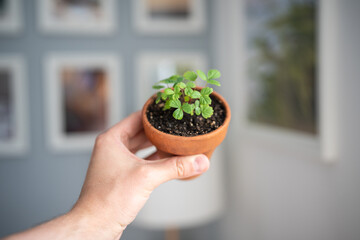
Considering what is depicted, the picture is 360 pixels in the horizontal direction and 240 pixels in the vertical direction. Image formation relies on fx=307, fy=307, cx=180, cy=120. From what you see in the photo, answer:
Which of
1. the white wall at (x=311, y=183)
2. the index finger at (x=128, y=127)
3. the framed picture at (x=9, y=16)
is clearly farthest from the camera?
the framed picture at (x=9, y=16)

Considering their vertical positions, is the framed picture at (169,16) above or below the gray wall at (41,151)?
above

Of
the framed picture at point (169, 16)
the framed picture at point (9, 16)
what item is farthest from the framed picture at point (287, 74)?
the framed picture at point (9, 16)

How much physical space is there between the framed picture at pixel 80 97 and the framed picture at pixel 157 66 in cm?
14

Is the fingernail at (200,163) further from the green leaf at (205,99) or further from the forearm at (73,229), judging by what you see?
the forearm at (73,229)

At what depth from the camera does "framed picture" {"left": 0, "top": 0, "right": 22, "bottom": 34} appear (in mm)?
1892

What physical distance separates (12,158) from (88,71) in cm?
74

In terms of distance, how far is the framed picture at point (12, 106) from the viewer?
193 cm

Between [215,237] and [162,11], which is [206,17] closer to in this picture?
[162,11]

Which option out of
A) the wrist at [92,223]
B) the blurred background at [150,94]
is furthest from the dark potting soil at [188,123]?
the blurred background at [150,94]

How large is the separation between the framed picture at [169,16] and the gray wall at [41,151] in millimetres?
54

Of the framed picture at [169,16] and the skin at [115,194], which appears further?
the framed picture at [169,16]

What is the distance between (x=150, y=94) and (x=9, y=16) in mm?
991

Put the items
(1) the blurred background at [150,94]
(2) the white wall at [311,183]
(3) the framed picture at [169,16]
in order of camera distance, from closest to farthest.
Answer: (2) the white wall at [311,183], (1) the blurred background at [150,94], (3) the framed picture at [169,16]

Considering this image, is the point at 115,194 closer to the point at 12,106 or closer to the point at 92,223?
the point at 92,223
